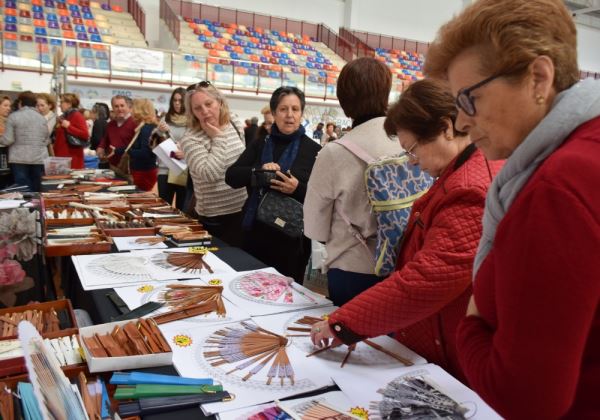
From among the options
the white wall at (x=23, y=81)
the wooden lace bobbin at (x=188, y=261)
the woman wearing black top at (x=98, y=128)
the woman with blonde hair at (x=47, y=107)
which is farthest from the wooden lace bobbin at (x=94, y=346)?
the white wall at (x=23, y=81)

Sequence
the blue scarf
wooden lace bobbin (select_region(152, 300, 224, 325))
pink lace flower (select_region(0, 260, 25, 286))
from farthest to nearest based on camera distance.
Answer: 1. the blue scarf
2. pink lace flower (select_region(0, 260, 25, 286))
3. wooden lace bobbin (select_region(152, 300, 224, 325))

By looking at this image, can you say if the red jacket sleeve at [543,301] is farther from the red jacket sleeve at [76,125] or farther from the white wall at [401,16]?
the white wall at [401,16]

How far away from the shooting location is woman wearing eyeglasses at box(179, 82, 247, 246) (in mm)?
2758

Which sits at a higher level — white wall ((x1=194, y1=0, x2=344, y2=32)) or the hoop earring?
white wall ((x1=194, y1=0, x2=344, y2=32))

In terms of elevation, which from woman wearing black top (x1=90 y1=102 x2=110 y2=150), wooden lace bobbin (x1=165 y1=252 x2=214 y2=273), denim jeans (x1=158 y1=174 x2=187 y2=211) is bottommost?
denim jeans (x1=158 y1=174 x2=187 y2=211)

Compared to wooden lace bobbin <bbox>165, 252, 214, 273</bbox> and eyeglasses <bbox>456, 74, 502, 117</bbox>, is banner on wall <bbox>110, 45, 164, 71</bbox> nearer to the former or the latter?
wooden lace bobbin <bbox>165, 252, 214, 273</bbox>

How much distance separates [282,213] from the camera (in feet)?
7.50

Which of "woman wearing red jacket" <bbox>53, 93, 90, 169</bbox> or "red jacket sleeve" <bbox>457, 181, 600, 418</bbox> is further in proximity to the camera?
"woman wearing red jacket" <bbox>53, 93, 90, 169</bbox>

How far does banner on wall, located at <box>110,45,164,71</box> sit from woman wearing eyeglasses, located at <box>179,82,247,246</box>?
10.1 meters

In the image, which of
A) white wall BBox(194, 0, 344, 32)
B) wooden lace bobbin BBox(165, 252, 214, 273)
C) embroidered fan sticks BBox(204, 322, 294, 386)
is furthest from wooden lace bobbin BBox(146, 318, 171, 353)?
white wall BBox(194, 0, 344, 32)

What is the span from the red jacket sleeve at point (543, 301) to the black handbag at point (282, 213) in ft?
A: 5.27

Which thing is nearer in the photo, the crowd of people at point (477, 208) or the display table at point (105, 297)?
the crowd of people at point (477, 208)

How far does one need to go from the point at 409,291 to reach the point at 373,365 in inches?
9.0

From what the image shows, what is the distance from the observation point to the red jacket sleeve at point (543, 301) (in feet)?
1.87
